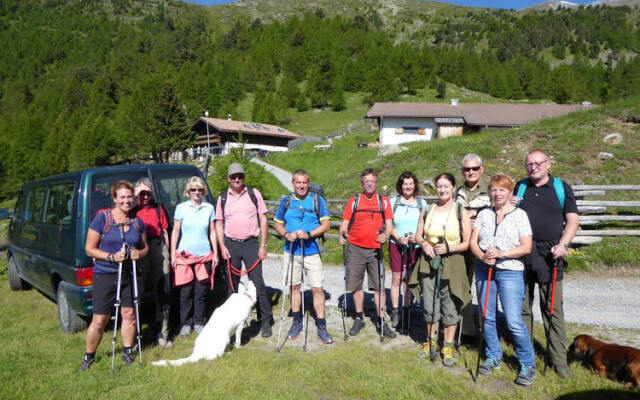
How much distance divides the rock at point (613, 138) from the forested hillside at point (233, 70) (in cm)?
4673

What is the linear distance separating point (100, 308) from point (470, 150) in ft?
49.6

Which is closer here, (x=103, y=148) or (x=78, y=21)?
(x=103, y=148)

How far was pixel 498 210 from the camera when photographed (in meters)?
3.74

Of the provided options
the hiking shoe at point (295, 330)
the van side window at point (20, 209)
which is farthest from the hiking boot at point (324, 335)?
the van side window at point (20, 209)

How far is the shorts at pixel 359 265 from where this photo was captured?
488cm

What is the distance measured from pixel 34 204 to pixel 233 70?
100264 mm

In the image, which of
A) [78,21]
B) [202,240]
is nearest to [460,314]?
[202,240]

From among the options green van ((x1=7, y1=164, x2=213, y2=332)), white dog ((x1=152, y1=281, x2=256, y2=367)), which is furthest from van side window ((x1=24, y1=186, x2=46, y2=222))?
Answer: white dog ((x1=152, y1=281, x2=256, y2=367))

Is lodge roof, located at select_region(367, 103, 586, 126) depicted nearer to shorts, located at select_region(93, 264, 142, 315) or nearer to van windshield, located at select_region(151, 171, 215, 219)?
van windshield, located at select_region(151, 171, 215, 219)

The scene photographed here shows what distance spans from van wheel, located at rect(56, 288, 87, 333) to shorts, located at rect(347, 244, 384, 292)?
11.9ft

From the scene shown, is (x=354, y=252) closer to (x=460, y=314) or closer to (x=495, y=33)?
A: (x=460, y=314)

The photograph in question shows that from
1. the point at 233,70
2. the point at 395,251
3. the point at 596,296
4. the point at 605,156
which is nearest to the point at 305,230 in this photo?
the point at 395,251

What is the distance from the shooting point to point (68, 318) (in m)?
5.05

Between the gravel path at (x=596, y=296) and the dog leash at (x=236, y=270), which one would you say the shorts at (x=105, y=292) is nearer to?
the dog leash at (x=236, y=270)
